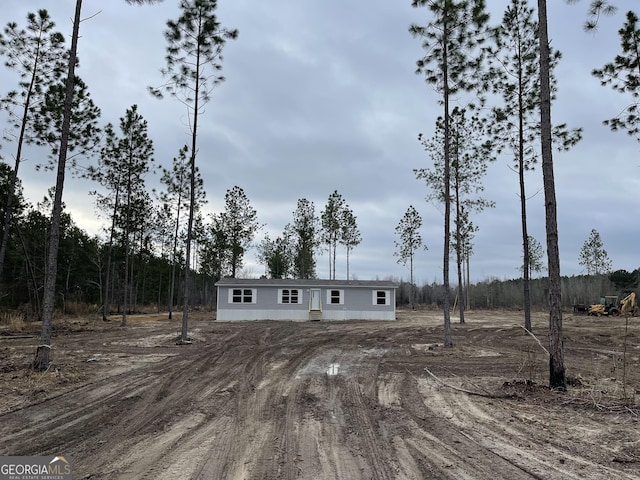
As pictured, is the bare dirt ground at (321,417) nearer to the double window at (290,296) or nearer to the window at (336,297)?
the double window at (290,296)

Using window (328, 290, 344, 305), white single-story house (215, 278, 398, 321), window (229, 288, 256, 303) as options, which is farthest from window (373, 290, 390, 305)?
window (229, 288, 256, 303)

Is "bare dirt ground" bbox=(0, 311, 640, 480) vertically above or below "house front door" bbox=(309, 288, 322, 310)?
below

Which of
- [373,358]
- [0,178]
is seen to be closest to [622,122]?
[373,358]

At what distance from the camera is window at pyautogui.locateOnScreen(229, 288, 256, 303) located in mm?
25953

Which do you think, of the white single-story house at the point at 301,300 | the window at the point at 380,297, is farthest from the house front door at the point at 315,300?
the window at the point at 380,297

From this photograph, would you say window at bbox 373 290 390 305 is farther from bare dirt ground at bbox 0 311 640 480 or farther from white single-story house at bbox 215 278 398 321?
bare dirt ground at bbox 0 311 640 480

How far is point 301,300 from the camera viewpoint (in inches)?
1037

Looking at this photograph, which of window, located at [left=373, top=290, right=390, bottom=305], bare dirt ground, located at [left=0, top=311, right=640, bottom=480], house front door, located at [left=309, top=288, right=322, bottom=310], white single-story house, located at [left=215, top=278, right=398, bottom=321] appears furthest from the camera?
window, located at [left=373, top=290, right=390, bottom=305]

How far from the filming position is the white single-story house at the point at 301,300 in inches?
1017

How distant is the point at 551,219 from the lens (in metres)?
6.98

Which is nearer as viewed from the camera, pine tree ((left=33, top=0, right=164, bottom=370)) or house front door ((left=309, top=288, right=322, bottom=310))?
pine tree ((left=33, top=0, right=164, bottom=370))

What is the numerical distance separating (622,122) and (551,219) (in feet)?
19.8

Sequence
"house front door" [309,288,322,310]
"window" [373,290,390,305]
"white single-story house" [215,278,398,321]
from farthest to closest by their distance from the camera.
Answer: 1. "window" [373,290,390,305]
2. "house front door" [309,288,322,310]
3. "white single-story house" [215,278,398,321]

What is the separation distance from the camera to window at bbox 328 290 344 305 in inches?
1044
